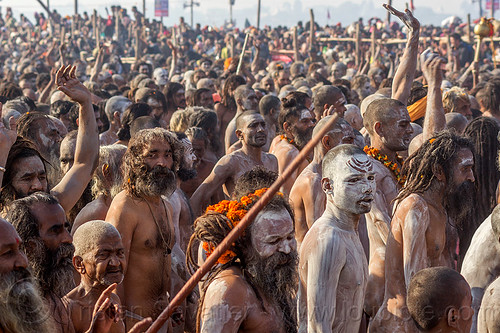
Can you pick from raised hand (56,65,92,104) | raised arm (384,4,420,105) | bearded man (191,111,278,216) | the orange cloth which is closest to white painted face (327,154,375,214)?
raised hand (56,65,92,104)

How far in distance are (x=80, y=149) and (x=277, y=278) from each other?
6.82 feet

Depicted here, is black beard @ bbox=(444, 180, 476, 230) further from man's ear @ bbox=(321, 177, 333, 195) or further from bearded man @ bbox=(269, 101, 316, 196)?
bearded man @ bbox=(269, 101, 316, 196)

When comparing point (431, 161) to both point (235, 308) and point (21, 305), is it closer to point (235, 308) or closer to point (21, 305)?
point (235, 308)

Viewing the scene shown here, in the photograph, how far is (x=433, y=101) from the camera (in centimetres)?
729

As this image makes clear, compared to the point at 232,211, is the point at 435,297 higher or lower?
lower

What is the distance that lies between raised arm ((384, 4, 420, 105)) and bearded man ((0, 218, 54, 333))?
583 cm

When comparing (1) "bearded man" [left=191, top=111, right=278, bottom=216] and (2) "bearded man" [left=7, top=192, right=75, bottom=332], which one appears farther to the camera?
(1) "bearded man" [left=191, top=111, right=278, bottom=216]

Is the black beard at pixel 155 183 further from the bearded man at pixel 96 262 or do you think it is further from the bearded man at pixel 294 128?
the bearded man at pixel 294 128

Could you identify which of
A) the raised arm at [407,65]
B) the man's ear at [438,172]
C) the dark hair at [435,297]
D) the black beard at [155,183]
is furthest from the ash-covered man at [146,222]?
the raised arm at [407,65]

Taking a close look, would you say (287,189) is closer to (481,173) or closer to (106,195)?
(481,173)

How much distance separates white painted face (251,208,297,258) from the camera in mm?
4016

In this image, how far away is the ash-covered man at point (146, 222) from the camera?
521cm

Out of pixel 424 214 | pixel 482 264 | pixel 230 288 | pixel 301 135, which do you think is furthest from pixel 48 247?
pixel 301 135

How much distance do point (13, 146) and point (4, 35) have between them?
1429 inches
